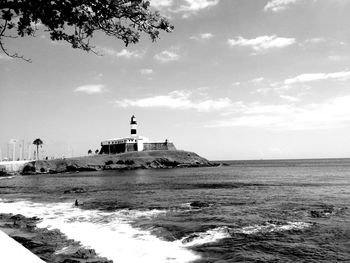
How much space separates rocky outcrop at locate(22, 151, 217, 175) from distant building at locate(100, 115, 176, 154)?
4976mm

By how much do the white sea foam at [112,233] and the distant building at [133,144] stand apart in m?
108

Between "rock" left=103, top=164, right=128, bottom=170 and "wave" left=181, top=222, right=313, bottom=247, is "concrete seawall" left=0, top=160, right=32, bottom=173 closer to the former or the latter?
"rock" left=103, top=164, right=128, bottom=170

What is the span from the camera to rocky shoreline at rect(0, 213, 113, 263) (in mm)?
17594

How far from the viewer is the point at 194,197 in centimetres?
4506

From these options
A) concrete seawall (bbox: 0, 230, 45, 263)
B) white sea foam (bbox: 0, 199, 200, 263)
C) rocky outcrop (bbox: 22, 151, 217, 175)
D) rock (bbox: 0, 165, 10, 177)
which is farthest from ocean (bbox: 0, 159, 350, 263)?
rocky outcrop (bbox: 22, 151, 217, 175)

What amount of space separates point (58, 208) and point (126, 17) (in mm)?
32627

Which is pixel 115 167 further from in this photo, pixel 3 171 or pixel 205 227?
pixel 205 227

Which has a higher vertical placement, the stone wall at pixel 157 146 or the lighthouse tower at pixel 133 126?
the lighthouse tower at pixel 133 126

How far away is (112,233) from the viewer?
24.1 m

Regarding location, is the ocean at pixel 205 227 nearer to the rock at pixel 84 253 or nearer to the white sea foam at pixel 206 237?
the white sea foam at pixel 206 237

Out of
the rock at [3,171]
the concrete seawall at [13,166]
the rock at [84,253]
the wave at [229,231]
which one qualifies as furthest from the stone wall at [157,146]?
the rock at [84,253]

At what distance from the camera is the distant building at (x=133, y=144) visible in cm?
14650

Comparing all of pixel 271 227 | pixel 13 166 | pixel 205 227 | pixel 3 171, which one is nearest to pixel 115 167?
pixel 13 166

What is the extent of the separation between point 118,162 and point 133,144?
14999 millimetres
